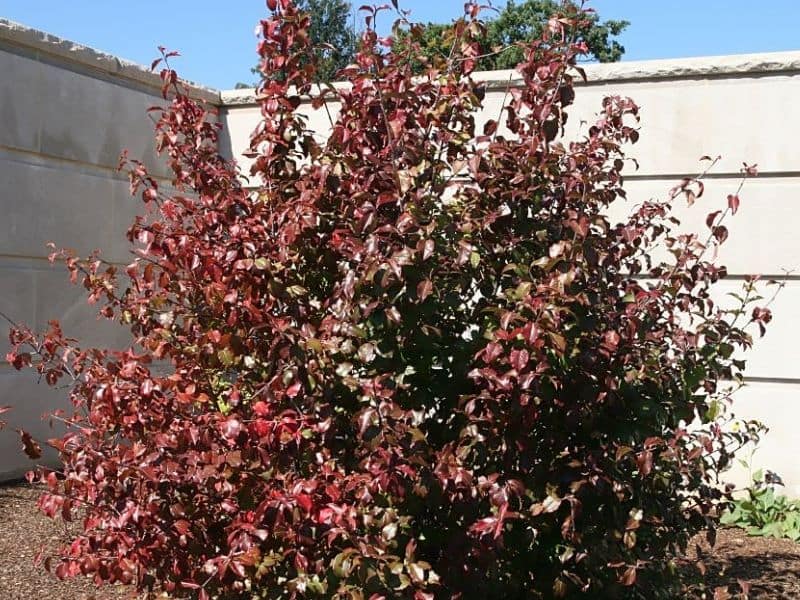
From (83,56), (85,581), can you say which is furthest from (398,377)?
(83,56)

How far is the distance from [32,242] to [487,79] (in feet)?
8.57

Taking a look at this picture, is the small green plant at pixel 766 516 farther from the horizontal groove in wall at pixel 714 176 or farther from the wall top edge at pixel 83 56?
the wall top edge at pixel 83 56

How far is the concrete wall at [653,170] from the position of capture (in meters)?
5.06

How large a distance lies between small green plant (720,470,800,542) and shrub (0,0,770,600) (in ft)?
5.81

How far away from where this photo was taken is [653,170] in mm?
5336

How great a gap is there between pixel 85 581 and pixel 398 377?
1.80 m

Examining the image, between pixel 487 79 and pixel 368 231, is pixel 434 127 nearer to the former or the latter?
pixel 368 231

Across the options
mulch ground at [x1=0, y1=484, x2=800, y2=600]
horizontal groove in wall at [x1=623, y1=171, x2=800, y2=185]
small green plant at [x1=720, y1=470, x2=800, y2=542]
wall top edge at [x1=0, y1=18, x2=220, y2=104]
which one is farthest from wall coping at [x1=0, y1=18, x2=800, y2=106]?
mulch ground at [x1=0, y1=484, x2=800, y2=600]

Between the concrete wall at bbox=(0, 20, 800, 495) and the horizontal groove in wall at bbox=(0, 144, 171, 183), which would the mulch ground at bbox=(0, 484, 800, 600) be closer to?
the concrete wall at bbox=(0, 20, 800, 495)

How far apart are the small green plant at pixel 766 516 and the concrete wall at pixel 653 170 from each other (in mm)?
286

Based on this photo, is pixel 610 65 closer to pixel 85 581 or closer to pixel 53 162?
pixel 53 162

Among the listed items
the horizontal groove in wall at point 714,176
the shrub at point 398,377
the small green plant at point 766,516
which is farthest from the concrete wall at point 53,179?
the small green plant at point 766,516

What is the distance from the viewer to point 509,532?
296 centimetres

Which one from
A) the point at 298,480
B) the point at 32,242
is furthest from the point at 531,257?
the point at 32,242
